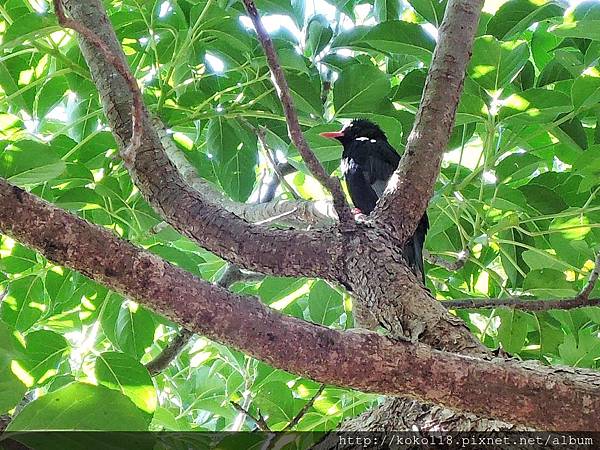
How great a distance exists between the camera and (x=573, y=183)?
3.98 ft

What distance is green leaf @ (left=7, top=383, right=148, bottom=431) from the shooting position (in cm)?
49

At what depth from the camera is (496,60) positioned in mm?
1011

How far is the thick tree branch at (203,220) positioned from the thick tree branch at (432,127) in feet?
0.32

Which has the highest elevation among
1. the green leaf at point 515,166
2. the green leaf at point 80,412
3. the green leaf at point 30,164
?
the green leaf at point 30,164

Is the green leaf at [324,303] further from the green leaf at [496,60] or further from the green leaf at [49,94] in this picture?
the green leaf at [49,94]

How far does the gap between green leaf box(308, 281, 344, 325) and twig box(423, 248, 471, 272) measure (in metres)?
0.19

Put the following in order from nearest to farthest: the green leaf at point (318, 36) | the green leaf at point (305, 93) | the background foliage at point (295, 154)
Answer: the background foliage at point (295, 154) < the green leaf at point (305, 93) < the green leaf at point (318, 36)

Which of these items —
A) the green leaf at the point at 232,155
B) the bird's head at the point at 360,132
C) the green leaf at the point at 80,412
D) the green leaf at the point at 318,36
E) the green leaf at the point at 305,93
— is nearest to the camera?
the green leaf at the point at 80,412

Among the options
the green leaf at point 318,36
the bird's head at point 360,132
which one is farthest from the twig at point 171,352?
the bird's head at point 360,132

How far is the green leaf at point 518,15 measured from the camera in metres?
1.08

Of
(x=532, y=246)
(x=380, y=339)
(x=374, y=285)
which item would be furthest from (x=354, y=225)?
(x=532, y=246)

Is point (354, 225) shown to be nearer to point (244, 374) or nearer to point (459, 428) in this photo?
point (459, 428)

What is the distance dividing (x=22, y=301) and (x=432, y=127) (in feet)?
2.48

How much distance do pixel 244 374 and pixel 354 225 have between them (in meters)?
0.62
